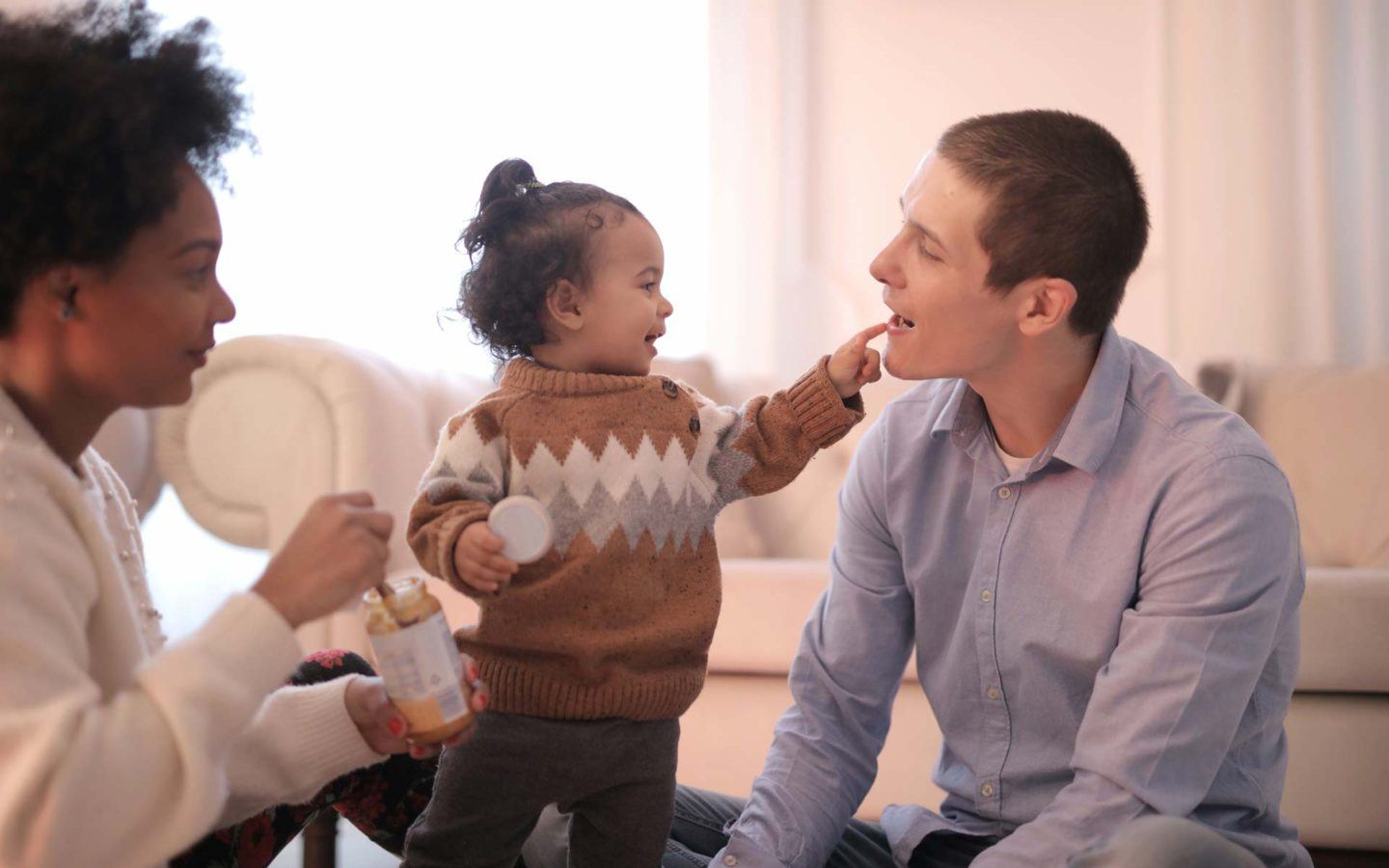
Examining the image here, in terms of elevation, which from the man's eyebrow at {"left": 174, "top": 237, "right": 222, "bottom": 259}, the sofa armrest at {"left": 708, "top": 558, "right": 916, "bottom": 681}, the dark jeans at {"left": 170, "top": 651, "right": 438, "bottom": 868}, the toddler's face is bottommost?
the sofa armrest at {"left": 708, "top": 558, "right": 916, "bottom": 681}

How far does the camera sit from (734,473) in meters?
1.31

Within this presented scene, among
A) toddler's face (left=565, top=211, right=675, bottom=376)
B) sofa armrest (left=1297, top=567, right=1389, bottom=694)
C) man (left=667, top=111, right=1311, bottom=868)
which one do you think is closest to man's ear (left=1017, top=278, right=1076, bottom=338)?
man (left=667, top=111, right=1311, bottom=868)

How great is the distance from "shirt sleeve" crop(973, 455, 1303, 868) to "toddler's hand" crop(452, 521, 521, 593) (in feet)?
1.82

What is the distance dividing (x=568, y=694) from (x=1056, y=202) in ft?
2.41

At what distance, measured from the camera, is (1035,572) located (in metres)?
1.38

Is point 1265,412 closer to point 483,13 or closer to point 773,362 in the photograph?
point 773,362

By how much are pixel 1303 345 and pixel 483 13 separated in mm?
2458

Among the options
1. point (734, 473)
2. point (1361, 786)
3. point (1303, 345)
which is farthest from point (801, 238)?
point (734, 473)

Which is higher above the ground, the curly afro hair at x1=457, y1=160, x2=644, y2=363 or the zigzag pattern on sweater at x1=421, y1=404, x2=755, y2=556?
the curly afro hair at x1=457, y1=160, x2=644, y2=363

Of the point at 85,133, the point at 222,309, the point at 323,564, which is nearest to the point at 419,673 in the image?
the point at 323,564

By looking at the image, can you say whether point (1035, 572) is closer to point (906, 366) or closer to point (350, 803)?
point (906, 366)

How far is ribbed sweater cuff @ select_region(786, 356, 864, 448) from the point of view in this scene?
129 centimetres

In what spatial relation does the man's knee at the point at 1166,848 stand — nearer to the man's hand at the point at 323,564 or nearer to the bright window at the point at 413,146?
the man's hand at the point at 323,564

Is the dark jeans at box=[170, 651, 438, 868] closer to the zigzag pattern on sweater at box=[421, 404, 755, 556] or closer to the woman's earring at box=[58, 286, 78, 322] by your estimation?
the zigzag pattern on sweater at box=[421, 404, 755, 556]
